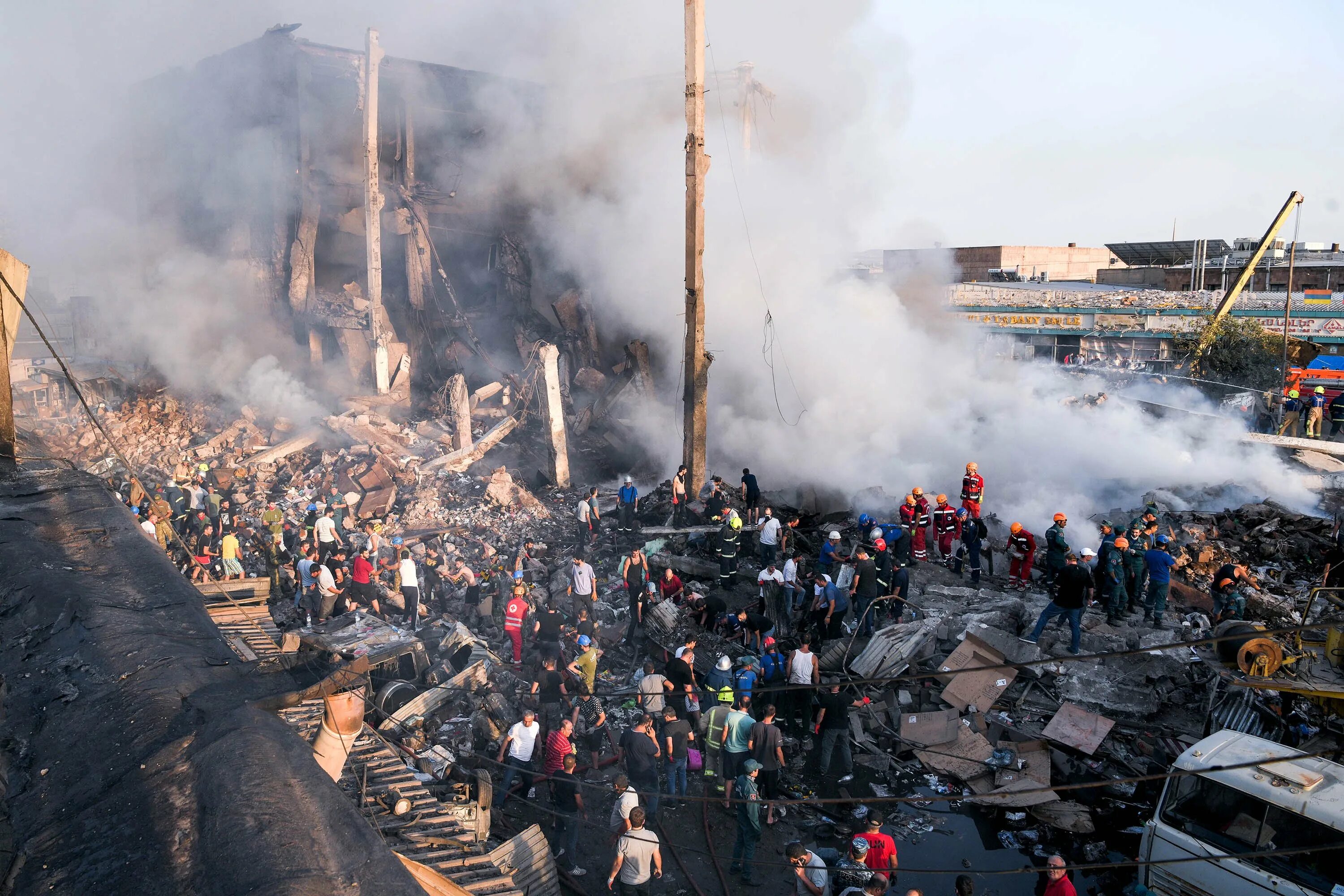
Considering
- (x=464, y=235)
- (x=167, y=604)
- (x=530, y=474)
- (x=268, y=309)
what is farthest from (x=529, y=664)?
(x=464, y=235)

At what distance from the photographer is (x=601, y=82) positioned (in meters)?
16.3

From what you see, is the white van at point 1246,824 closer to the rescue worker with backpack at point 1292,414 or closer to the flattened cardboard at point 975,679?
the flattened cardboard at point 975,679

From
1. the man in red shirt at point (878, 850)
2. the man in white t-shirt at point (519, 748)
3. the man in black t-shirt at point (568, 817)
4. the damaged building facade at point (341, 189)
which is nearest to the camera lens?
the man in red shirt at point (878, 850)

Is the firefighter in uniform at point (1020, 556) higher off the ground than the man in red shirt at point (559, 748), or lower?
higher

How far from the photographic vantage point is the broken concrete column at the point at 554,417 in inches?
463

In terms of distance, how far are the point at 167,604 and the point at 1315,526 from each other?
1192 cm

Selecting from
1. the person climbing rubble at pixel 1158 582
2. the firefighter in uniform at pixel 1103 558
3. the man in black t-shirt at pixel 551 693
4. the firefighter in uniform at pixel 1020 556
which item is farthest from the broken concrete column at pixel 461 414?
Answer: the person climbing rubble at pixel 1158 582

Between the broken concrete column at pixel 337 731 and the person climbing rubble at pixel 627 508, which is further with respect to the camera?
the person climbing rubble at pixel 627 508

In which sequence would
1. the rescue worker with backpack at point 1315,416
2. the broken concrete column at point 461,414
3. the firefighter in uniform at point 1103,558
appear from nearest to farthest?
the firefighter in uniform at point 1103,558 → the broken concrete column at point 461,414 → the rescue worker with backpack at point 1315,416

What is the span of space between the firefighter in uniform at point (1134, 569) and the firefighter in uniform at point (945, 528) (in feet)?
5.98

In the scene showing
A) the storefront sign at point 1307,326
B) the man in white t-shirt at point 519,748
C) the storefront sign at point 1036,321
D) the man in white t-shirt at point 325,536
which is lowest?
the man in white t-shirt at point 519,748

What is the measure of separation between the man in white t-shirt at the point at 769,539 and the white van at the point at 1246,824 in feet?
15.9

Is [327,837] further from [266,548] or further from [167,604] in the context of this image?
[266,548]

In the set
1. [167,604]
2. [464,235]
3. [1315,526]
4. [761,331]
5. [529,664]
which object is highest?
[464,235]
